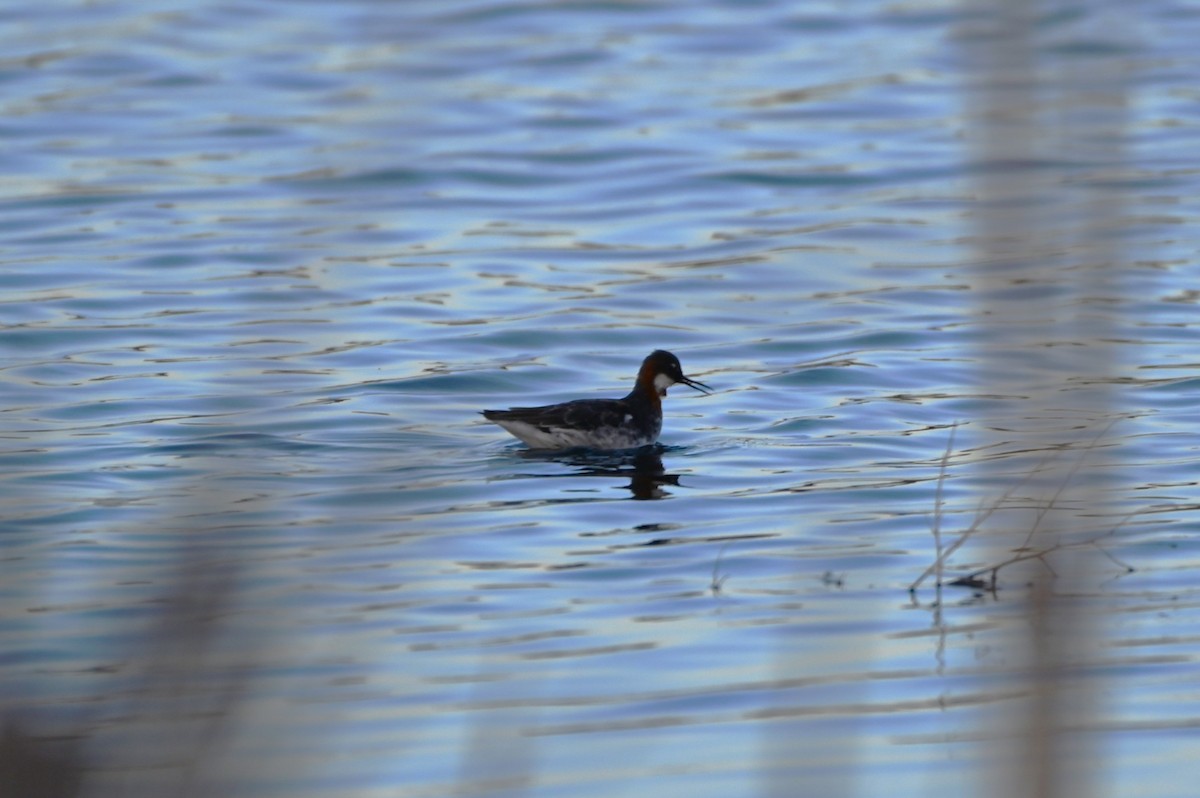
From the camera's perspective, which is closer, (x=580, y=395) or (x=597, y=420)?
(x=597, y=420)

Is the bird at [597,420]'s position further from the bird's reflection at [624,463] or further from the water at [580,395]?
the water at [580,395]

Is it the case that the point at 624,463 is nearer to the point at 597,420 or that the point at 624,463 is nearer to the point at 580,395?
the point at 597,420

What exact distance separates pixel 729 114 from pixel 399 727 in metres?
17.6

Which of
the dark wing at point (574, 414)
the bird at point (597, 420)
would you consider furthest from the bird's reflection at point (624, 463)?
the dark wing at point (574, 414)

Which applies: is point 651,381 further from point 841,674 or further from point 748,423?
point 841,674

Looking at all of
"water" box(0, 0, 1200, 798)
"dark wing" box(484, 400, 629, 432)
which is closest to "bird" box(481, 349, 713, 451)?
"dark wing" box(484, 400, 629, 432)

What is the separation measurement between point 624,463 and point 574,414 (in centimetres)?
43

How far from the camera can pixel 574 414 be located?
35.9ft

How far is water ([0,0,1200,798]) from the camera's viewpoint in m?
2.71

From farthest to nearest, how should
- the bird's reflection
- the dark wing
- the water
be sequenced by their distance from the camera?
the dark wing, the bird's reflection, the water

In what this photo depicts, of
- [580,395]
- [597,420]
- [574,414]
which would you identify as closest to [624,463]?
[597,420]

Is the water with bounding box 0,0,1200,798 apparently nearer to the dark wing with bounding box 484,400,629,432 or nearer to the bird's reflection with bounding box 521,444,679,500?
the bird's reflection with bounding box 521,444,679,500

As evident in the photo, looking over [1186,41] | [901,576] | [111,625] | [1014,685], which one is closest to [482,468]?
[901,576]

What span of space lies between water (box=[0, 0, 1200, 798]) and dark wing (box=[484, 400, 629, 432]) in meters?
0.25
